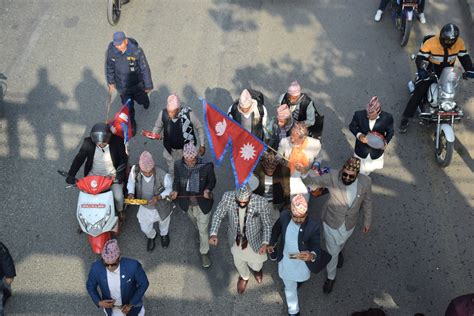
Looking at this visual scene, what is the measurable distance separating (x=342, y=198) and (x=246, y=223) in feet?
3.62

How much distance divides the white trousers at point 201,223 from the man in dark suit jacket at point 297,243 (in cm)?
113

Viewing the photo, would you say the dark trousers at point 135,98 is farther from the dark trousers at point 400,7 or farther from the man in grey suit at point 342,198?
the dark trousers at point 400,7

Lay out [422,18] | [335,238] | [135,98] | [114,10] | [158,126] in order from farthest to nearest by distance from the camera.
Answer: [114,10] < [422,18] < [135,98] < [158,126] < [335,238]

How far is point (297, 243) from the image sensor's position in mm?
5316

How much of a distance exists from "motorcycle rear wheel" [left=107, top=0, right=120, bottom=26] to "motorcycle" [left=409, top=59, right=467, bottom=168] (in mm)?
6045

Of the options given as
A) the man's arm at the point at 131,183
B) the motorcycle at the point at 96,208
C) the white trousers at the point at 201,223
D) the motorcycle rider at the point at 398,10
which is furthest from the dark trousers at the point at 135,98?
the motorcycle rider at the point at 398,10

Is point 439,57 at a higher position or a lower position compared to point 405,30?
lower

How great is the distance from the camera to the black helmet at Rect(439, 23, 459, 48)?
735 centimetres

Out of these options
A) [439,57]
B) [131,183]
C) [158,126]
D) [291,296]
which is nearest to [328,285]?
[291,296]

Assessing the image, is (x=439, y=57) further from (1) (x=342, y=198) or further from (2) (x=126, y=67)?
(2) (x=126, y=67)

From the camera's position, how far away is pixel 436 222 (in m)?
7.13

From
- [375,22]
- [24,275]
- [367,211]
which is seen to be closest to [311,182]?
[367,211]

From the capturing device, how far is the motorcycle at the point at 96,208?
20.6 feet

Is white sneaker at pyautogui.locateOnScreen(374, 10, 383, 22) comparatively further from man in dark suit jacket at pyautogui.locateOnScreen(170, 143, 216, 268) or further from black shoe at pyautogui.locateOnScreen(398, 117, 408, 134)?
man in dark suit jacket at pyautogui.locateOnScreen(170, 143, 216, 268)
